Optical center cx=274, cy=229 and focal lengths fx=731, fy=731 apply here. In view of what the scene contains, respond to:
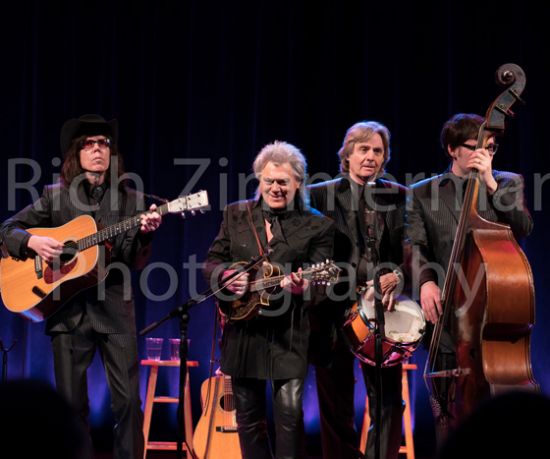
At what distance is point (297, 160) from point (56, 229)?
61.5 inches

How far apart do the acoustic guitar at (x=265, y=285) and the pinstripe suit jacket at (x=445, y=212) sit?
501mm

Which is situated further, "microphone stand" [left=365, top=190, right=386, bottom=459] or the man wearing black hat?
the man wearing black hat

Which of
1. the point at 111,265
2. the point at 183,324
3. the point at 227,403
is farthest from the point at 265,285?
the point at 227,403

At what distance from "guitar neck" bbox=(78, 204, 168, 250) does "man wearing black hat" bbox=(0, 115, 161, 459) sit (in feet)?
0.16

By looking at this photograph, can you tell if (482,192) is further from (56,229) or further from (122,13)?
(122,13)

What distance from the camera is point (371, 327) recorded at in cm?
399

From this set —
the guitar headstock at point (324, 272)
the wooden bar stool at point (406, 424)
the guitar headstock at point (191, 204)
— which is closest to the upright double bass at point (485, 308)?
the guitar headstock at point (324, 272)

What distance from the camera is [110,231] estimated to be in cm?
430

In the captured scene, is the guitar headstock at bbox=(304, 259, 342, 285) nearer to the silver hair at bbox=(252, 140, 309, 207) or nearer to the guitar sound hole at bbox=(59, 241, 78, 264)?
the silver hair at bbox=(252, 140, 309, 207)

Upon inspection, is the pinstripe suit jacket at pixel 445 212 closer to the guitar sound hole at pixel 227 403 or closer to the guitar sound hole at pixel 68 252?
the guitar sound hole at pixel 68 252

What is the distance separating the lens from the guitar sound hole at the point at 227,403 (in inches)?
216

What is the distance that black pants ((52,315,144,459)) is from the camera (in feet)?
13.9

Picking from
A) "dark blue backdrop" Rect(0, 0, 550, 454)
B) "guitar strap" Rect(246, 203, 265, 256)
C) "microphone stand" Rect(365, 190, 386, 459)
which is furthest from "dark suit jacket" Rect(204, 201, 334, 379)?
"dark blue backdrop" Rect(0, 0, 550, 454)

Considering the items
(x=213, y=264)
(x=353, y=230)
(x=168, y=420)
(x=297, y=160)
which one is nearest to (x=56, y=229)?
(x=213, y=264)
